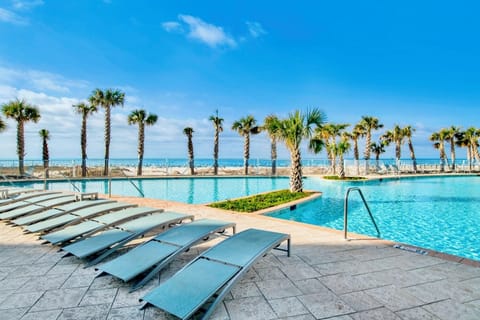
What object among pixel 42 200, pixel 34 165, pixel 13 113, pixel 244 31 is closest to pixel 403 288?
pixel 42 200

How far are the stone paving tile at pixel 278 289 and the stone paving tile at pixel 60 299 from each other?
1.84m

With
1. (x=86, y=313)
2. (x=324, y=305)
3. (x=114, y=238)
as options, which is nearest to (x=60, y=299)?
(x=86, y=313)

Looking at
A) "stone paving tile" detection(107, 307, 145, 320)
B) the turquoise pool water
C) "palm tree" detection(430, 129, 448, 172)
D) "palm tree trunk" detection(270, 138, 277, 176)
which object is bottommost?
the turquoise pool water

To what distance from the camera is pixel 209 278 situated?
7.81ft

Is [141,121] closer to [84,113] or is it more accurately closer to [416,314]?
[84,113]

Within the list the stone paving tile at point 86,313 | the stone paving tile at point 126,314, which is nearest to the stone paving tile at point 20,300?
the stone paving tile at point 86,313

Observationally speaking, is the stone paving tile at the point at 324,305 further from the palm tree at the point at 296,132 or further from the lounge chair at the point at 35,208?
the palm tree at the point at 296,132

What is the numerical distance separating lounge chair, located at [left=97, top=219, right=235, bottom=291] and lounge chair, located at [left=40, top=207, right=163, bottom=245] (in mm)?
1108

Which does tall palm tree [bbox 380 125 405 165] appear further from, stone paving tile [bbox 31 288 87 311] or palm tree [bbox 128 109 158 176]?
stone paving tile [bbox 31 288 87 311]

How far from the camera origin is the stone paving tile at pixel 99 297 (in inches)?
97.2

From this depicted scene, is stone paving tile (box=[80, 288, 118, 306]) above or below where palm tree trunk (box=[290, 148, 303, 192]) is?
below

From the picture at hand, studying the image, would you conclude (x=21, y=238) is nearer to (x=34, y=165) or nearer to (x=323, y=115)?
(x=323, y=115)

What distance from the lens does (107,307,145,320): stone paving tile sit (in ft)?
7.24

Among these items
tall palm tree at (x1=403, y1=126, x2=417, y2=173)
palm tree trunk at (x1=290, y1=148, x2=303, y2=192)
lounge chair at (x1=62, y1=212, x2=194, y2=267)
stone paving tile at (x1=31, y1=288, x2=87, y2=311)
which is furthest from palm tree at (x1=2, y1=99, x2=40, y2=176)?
tall palm tree at (x1=403, y1=126, x2=417, y2=173)
